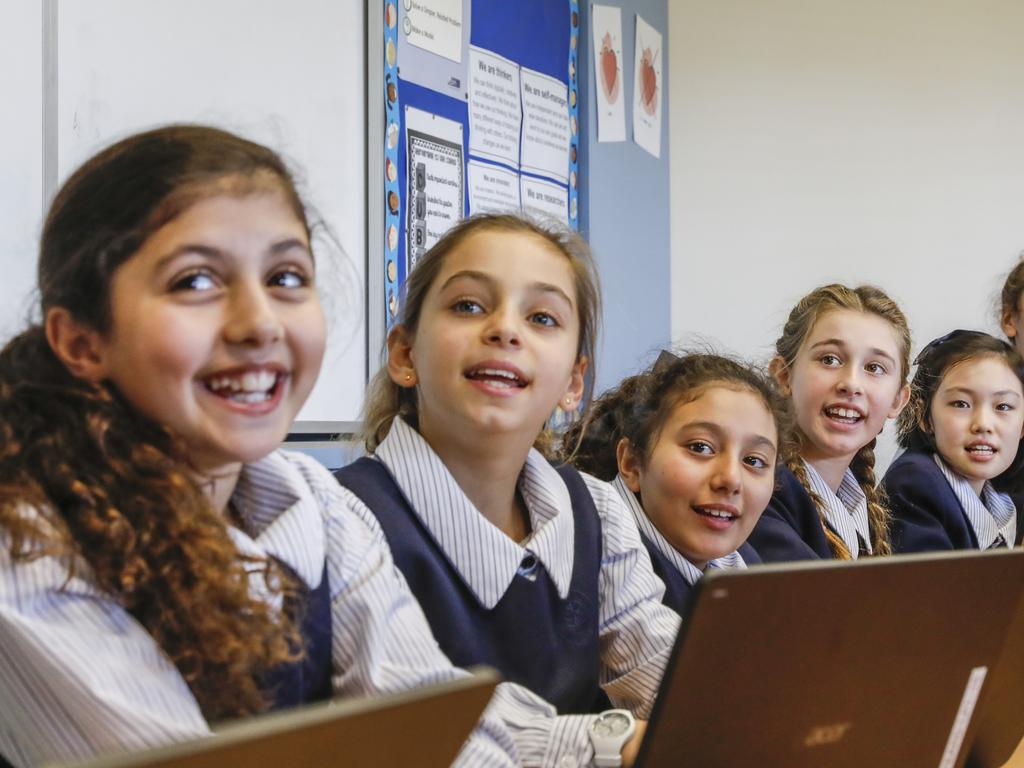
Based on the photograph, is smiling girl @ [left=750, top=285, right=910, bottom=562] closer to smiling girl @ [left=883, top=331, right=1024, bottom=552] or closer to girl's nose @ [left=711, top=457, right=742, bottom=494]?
smiling girl @ [left=883, top=331, right=1024, bottom=552]

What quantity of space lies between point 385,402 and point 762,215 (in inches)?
99.9

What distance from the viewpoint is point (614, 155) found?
3.29 metres

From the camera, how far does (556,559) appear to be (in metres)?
1.33

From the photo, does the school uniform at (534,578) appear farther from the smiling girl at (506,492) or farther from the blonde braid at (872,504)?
the blonde braid at (872,504)

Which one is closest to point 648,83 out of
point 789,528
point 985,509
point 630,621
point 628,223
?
point 628,223

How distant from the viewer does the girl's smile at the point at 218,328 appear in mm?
847

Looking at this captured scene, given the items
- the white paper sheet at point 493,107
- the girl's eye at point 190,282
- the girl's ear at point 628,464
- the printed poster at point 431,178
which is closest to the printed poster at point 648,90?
the white paper sheet at point 493,107

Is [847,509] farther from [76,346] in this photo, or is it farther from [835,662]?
[76,346]

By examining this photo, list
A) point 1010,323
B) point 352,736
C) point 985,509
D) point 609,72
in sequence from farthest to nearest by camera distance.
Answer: point 609,72 < point 1010,323 < point 985,509 < point 352,736

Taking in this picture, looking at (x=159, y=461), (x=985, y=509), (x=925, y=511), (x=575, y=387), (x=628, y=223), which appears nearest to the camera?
(x=159, y=461)

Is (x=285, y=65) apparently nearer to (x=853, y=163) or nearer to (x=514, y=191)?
(x=514, y=191)

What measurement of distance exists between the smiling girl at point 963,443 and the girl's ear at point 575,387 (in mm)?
1057

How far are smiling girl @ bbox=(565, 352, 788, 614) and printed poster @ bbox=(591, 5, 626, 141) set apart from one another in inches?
65.4

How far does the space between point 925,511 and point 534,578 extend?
1337 mm
